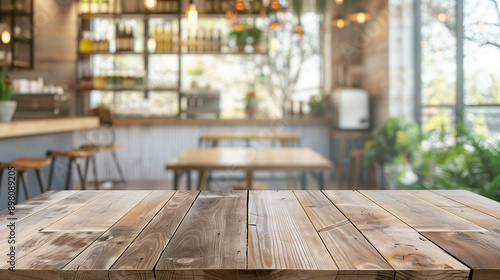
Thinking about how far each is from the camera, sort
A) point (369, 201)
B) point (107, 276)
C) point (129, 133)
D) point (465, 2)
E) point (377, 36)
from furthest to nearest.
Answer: point (129, 133)
point (377, 36)
point (465, 2)
point (369, 201)
point (107, 276)

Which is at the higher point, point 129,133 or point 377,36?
point 377,36

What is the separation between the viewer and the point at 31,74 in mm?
6652

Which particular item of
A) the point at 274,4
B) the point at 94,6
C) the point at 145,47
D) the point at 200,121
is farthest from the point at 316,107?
the point at 94,6

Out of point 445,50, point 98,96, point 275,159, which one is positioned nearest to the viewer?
point 275,159

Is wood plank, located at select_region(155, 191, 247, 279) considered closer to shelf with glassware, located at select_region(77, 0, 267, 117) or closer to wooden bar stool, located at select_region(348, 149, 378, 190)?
wooden bar stool, located at select_region(348, 149, 378, 190)

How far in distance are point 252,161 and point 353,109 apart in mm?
3355

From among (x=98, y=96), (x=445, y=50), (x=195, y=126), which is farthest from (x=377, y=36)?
(x=98, y=96)

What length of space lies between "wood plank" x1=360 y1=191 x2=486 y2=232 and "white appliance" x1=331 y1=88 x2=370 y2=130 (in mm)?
4396

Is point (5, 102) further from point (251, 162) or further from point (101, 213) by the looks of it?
point (101, 213)

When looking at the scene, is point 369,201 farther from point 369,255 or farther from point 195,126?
point 195,126

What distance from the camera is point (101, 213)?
3.81ft

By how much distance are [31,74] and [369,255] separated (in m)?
6.84

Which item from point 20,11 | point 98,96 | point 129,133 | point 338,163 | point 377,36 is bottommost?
point 338,163

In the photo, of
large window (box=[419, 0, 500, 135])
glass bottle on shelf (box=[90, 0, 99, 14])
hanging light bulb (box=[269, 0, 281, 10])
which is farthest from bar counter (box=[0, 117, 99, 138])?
large window (box=[419, 0, 500, 135])
